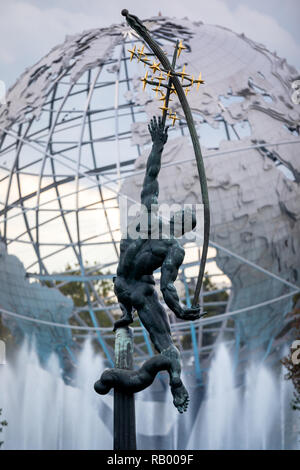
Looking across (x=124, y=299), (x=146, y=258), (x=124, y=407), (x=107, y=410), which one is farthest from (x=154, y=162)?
(x=107, y=410)

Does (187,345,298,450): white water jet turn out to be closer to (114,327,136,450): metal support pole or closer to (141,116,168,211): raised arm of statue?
(114,327,136,450): metal support pole

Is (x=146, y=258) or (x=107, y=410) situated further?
(x=107, y=410)

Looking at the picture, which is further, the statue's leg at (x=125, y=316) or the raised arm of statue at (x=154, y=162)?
the statue's leg at (x=125, y=316)

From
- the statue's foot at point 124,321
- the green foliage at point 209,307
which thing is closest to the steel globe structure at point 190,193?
the green foliage at point 209,307

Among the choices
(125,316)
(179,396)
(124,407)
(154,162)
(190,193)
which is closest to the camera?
(179,396)

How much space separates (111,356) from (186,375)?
4.75 feet

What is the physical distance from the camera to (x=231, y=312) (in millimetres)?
11914

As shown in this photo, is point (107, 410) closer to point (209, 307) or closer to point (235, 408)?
point (235, 408)

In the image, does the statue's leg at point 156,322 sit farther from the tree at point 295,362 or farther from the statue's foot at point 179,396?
the tree at point 295,362

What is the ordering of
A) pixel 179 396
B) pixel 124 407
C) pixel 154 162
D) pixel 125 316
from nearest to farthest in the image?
1. pixel 179 396
2. pixel 124 407
3. pixel 154 162
4. pixel 125 316

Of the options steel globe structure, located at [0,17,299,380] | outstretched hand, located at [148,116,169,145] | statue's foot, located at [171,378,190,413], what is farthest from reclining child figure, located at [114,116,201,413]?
steel globe structure, located at [0,17,299,380]

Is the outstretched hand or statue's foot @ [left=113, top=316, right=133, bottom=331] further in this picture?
statue's foot @ [left=113, top=316, right=133, bottom=331]

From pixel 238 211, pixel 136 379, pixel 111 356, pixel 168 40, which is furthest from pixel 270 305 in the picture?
pixel 136 379

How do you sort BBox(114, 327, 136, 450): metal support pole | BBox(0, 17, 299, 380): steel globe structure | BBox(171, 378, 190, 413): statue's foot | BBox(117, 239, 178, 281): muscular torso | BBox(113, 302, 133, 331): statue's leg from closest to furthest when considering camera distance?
BBox(171, 378, 190, 413): statue's foot, BBox(114, 327, 136, 450): metal support pole, BBox(117, 239, 178, 281): muscular torso, BBox(113, 302, 133, 331): statue's leg, BBox(0, 17, 299, 380): steel globe structure
